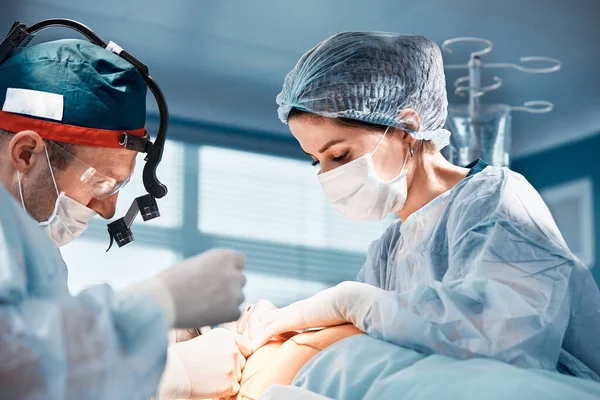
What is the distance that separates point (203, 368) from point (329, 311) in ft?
0.95

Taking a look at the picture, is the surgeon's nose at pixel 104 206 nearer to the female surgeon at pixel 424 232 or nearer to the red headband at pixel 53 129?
the red headband at pixel 53 129

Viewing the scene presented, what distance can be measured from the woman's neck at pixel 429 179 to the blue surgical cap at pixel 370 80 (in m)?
0.07

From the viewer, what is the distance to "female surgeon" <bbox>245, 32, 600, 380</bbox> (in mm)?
1392

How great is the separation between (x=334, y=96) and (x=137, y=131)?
50 cm

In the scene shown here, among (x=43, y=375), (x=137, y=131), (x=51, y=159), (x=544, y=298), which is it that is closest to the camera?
(x=43, y=375)

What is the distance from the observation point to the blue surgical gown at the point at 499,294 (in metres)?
1.37

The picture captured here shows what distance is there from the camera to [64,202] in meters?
1.73

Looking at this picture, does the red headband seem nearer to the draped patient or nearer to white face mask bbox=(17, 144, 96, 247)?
white face mask bbox=(17, 144, 96, 247)

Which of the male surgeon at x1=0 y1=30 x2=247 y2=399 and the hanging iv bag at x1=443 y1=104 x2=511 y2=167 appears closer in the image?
the male surgeon at x1=0 y1=30 x2=247 y2=399

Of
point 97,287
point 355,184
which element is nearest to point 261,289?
point 355,184

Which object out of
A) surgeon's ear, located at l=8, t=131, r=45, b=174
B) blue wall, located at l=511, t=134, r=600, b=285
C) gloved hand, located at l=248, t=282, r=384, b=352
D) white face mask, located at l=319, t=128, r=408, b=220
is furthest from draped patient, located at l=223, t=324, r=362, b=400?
blue wall, located at l=511, t=134, r=600, b=285

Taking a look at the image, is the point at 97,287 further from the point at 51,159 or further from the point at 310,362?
the point at 51,159

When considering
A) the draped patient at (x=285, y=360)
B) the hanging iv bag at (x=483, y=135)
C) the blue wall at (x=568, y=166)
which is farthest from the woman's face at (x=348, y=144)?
the blue wall at (x=568, y=166)

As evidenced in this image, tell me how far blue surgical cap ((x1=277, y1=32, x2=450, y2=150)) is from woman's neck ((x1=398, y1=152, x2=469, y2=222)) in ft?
0.23
